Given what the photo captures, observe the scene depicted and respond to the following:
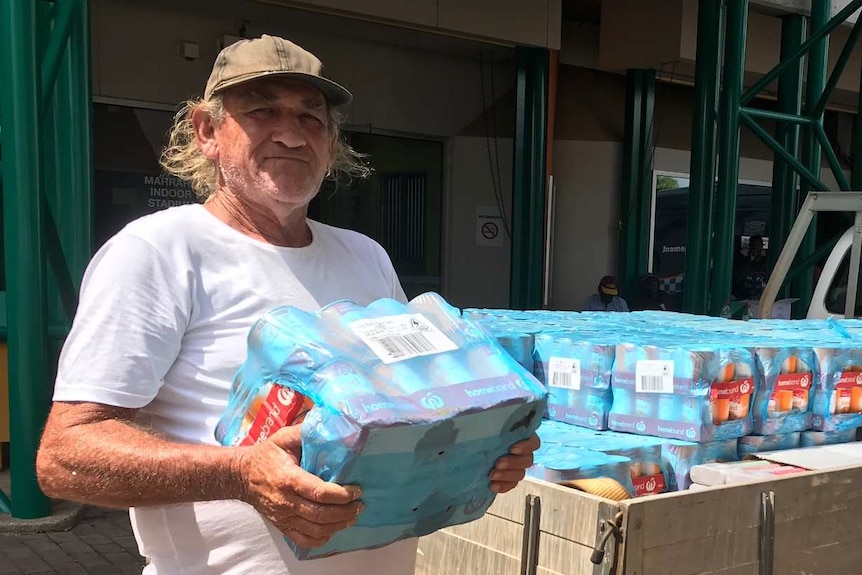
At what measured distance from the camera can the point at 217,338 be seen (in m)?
1.69

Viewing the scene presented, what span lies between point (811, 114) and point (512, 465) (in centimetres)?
992

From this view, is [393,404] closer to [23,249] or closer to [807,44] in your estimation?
[23,249]

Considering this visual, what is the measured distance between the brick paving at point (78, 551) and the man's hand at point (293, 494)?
142 inches

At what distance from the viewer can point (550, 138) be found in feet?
35.4

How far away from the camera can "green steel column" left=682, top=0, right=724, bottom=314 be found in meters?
9.06

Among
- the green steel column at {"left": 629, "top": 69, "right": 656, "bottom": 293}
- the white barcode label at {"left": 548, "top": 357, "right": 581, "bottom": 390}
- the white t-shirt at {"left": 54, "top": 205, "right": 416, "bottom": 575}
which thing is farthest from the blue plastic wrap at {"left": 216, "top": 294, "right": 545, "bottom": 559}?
the green steel column at {"left": 629, "top": 69, "right": 656, "bottom": 293}

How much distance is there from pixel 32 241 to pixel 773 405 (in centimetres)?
408

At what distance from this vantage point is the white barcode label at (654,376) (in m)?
2.61

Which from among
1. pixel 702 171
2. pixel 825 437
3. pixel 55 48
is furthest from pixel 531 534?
pixel 702 171

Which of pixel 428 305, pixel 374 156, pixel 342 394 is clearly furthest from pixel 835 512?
pixel 374 156

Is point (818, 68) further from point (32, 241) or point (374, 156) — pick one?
point (32, 241)

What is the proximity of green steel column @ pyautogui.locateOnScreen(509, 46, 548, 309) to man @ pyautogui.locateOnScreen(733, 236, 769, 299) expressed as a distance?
433 centimetres

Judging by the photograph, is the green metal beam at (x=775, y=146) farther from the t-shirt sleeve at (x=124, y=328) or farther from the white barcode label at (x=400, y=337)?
the t-shirt sleeve at (x=124, y=328)

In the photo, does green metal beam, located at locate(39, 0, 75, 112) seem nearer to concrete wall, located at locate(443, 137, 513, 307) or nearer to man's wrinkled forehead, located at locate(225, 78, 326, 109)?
man's wrinkled forehead, located at locate(225, 78, 326, 109)
